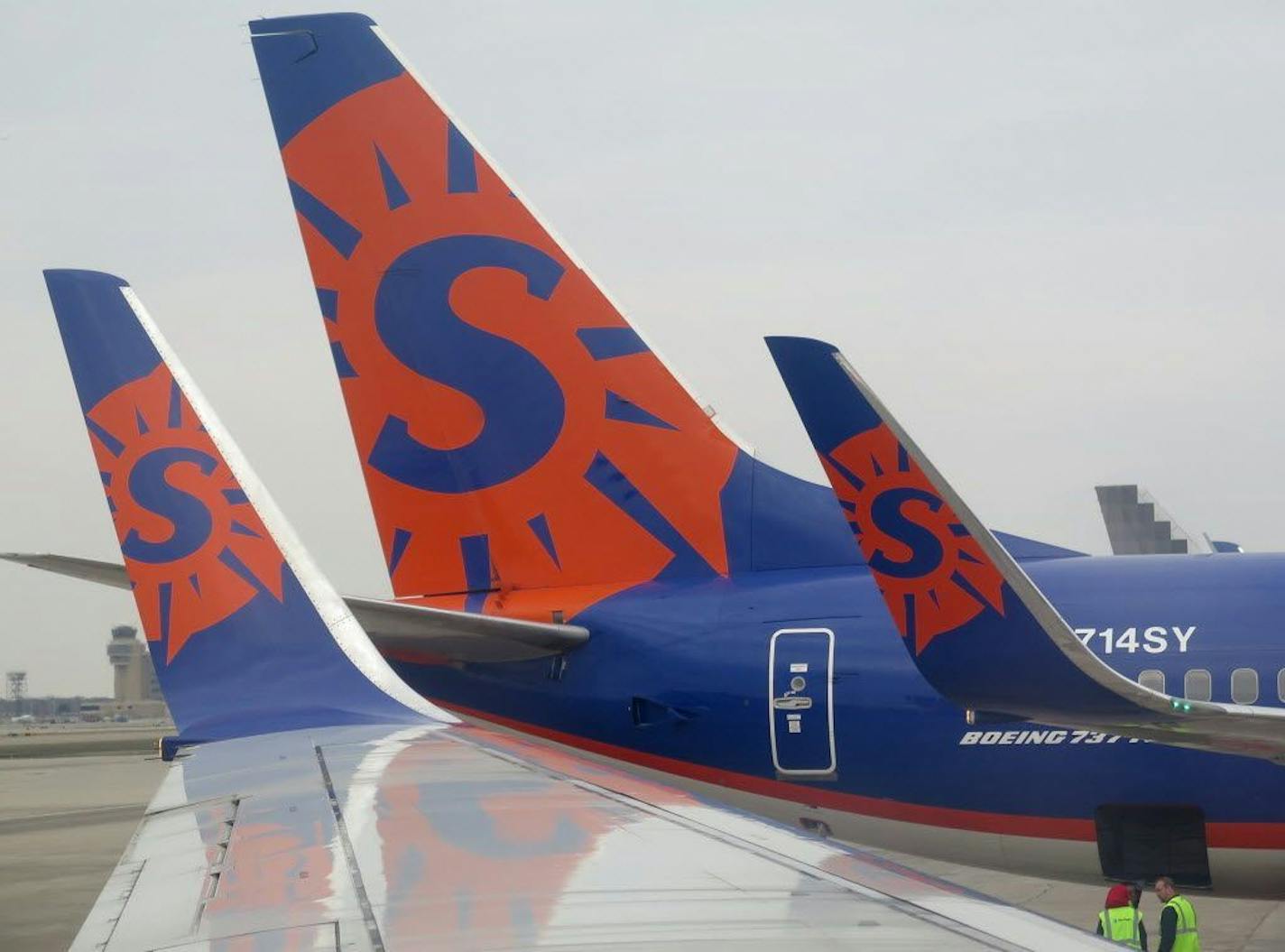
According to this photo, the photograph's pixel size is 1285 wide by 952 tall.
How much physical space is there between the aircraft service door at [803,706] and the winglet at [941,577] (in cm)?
176

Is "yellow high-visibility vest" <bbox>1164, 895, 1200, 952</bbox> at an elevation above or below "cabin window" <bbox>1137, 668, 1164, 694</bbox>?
below

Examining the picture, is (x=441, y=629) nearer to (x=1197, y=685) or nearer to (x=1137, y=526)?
(x=1197, y=685)

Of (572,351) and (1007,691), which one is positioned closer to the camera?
(1007,691)

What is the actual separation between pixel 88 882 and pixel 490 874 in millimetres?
20005

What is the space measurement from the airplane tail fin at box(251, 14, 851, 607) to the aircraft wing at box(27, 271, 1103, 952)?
257 inches

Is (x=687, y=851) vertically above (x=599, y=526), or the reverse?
(x=599, y=526)

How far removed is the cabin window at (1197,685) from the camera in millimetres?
10523

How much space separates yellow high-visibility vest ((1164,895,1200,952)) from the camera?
39.4 ft

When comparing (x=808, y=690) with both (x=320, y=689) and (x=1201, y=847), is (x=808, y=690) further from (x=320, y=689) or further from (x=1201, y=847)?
(x=320, y=689)

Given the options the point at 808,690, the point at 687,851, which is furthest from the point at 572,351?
the point at 687,851

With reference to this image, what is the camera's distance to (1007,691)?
9195mm

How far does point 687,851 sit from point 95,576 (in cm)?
741

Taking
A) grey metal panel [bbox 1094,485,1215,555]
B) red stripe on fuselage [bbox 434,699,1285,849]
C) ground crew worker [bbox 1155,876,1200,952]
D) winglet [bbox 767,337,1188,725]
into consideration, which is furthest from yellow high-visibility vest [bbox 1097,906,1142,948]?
grey metal panel [bbox 1094,485,1215,555]

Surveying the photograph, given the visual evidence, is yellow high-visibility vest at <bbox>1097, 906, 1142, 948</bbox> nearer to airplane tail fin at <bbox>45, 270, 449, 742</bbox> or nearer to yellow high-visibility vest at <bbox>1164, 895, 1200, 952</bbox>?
yellow high-visibility vest at <bbox>1164, 895, 1200, 952</bbox>
